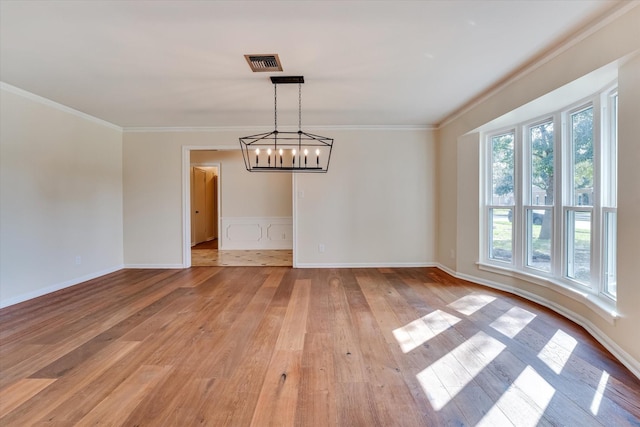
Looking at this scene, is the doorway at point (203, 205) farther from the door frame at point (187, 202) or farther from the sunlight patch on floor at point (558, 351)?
the sunlight patch on floor at point (558, 351)

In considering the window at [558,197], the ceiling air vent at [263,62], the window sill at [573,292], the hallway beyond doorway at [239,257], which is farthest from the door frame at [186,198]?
the window sill at [573,292]

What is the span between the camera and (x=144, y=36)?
2328 mm

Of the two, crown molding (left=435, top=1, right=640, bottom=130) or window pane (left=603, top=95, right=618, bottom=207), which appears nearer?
crown molding (left=435, top=1, right=640, bottom=130)

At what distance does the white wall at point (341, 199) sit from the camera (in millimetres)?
5168

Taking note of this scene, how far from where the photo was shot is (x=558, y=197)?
3094 millimetres

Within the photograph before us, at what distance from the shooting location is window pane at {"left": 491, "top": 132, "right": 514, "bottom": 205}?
3824mm

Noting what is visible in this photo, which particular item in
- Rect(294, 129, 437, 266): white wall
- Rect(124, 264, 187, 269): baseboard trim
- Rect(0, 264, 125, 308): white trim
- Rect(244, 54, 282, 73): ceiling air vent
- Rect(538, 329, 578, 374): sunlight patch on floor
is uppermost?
Rect(244, 54, 282, 73): ceiling air vent

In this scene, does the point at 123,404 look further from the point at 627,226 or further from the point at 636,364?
the point at 627,226

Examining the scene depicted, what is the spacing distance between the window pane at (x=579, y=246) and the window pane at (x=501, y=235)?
2.66 feet

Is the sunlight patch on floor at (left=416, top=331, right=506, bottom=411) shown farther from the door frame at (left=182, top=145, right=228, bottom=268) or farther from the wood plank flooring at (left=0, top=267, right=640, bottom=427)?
the door frame at (left=182, top=145, right=228, bottom=268)

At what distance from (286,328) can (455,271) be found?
3.03m

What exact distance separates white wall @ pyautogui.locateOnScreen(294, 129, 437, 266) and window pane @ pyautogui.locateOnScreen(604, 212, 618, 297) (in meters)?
2.68

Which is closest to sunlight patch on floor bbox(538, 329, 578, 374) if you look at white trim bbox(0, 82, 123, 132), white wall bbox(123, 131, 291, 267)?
white wall bbox(123, 131, 291, 267)

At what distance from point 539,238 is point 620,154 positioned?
5.04 ft
